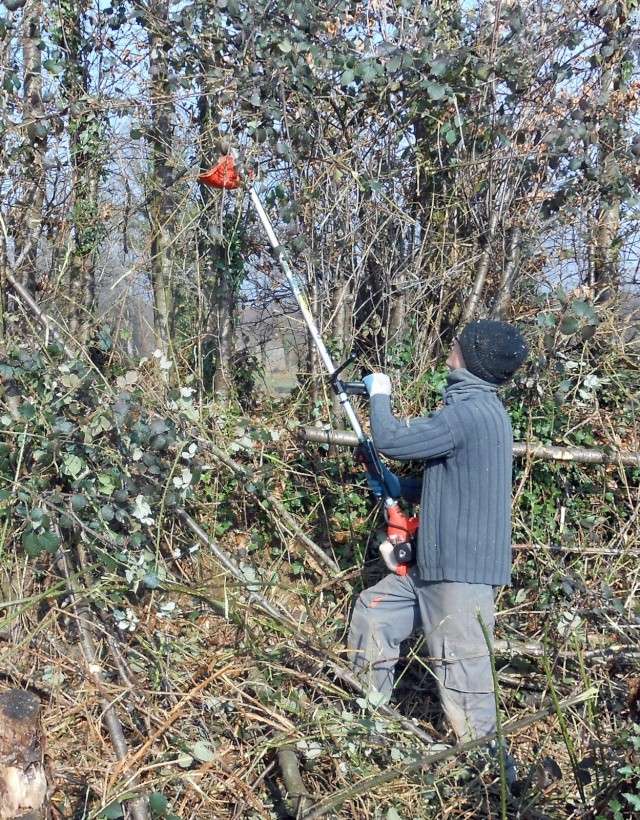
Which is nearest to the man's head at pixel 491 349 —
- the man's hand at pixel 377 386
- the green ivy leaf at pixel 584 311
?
the man's hand at pixel 377 386

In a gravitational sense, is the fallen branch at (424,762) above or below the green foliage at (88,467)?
below

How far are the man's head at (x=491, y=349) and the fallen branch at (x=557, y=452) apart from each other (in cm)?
113

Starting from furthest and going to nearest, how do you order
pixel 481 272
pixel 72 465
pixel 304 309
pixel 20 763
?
pixel 481 272 → pixel 304 309 → pixel 72 465 → pixel 20 763

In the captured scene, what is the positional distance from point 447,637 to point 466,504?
1.81ft

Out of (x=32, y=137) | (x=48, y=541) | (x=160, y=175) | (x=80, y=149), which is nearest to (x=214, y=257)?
(x=160, y=175)

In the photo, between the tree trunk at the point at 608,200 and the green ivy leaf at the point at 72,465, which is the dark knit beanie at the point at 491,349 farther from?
the green ivy leaf at the point at 72,465

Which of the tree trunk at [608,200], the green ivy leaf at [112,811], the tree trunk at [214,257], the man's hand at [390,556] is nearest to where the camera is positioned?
the green ivy leaf at [112,811]

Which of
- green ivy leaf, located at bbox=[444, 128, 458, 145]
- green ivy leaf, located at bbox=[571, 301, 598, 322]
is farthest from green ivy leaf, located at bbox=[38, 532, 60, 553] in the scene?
green ivy leaf, located at bbox=[444, 128, 458, 145]

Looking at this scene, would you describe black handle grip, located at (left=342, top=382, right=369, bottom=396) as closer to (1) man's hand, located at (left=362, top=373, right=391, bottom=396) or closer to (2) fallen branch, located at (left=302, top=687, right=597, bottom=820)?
(1) man's hand, located at (left=362, top=373, right=391, bottom=396)

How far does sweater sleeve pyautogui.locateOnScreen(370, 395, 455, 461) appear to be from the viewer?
10.8ft

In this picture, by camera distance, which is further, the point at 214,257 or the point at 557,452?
the point at 214,257

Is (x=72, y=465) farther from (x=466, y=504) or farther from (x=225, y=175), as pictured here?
(x=466, y=504)

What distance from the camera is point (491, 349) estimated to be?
10.9ft

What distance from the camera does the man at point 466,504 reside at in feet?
10.9
